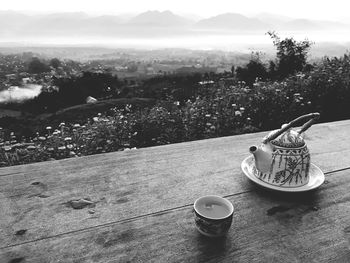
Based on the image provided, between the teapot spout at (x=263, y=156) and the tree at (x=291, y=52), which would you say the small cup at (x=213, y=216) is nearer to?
the teapot spout at (x=263, y=156)

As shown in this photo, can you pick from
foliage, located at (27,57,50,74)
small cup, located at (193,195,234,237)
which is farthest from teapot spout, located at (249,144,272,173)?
foliage, located at (27,57,50,74)

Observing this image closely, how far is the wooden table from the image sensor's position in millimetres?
875

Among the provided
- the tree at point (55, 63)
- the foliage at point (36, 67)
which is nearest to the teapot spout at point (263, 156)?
the foliage at point (36, 67)

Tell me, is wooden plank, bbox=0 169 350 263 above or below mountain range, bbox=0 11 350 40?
below

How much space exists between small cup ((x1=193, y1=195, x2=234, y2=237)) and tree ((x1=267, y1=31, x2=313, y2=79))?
16.5 ft

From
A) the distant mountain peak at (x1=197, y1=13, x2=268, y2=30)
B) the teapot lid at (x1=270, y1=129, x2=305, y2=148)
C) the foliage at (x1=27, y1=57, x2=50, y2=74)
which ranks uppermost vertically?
the distant mountain peak at (x1=197, y1=13, x2=268, y2=30)

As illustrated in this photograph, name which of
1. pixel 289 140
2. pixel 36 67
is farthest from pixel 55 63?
pixel 289 140

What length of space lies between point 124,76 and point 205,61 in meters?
1.29

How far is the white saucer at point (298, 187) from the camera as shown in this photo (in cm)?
116

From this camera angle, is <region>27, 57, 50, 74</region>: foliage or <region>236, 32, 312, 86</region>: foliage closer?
<region>27, 57, 50, 74</region>: foliage

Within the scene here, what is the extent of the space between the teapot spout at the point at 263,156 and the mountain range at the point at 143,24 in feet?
16.0

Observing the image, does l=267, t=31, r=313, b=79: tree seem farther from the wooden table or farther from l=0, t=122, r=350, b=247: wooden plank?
the wooden table

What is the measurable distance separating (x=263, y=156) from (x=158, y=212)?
43cm

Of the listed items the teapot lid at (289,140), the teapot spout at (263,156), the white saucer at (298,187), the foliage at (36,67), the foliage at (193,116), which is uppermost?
the foliage at (36,67)
